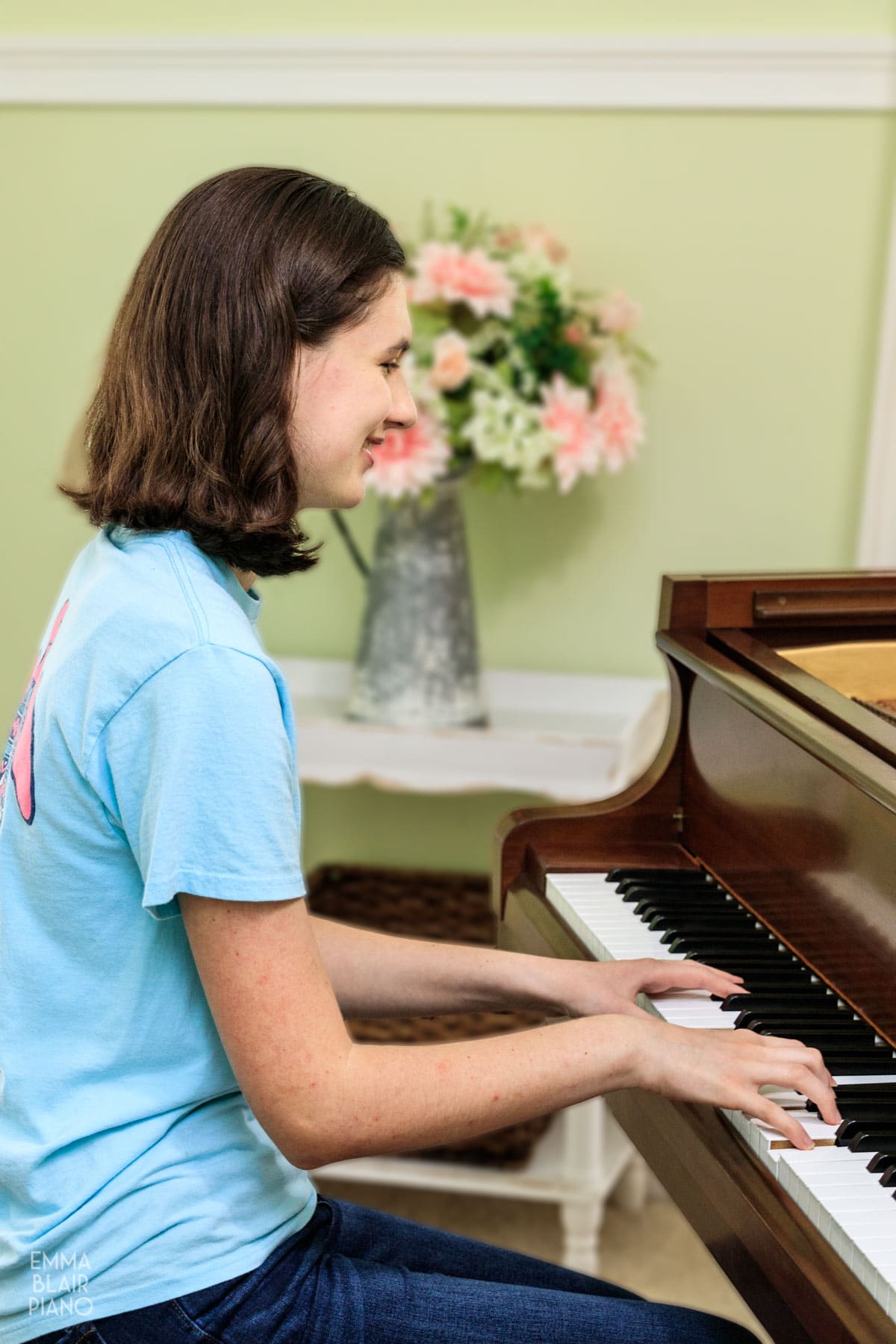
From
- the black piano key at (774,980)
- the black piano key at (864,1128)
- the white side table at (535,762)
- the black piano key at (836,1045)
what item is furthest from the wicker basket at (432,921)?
the black piano key at (864,1128)

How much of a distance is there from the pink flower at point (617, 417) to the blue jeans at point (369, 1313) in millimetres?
1282

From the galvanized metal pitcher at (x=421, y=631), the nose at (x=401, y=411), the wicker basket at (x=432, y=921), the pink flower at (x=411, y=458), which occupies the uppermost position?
the nose at (x=401, y=411)

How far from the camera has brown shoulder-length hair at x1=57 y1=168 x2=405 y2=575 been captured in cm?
100

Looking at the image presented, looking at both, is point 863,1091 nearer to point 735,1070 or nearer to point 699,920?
point 735,1070

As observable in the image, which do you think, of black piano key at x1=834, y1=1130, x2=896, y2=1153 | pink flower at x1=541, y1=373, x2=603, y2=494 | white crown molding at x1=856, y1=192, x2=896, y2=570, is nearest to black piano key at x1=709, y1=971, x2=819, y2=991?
black piano key at x1=834, y1=1130, x2=896, y2=1153

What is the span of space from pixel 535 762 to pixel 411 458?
461mm

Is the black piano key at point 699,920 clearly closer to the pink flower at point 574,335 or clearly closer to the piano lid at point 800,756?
the piano lid at point 800,756

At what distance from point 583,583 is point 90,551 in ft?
4.56

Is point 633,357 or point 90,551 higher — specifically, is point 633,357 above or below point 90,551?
above

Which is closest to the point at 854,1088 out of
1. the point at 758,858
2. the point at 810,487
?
the point at 758,858

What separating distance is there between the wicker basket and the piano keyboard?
91cm

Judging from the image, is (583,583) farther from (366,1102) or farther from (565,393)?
(366,1102)

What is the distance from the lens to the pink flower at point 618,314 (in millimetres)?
2143

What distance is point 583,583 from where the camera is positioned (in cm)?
240
